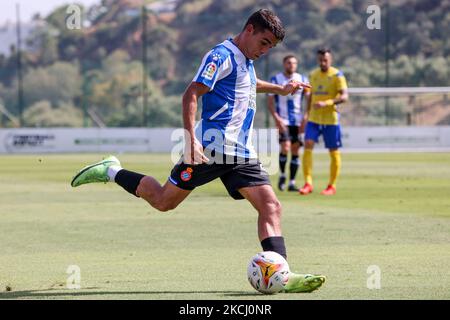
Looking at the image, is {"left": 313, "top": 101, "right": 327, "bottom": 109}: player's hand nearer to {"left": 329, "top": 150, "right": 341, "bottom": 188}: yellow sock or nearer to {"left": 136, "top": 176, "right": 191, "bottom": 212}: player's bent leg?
{"left": 329, "top": 150, "right": 341, "bottom": 188}: yellow sock

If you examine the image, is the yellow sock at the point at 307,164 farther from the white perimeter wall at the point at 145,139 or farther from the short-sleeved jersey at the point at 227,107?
the white perimeter wall at the point at 145,139

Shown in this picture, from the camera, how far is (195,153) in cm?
833

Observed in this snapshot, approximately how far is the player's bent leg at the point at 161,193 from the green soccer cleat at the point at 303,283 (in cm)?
119

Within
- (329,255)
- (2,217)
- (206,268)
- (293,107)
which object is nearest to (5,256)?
(206,268)

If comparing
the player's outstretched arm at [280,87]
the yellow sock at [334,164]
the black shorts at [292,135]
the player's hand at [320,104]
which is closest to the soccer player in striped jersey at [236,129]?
the player's outstretched arm at [280,87]

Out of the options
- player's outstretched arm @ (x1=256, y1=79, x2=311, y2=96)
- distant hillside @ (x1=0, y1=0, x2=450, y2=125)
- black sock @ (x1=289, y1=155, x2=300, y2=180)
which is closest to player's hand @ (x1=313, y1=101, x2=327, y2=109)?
black sock @ (x1=289, y1=155, x2=300, y2=180)

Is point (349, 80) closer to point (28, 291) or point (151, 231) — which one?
point (151, 231)

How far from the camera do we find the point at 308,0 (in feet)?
271

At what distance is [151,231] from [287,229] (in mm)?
1639

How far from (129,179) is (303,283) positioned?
2.03 meters

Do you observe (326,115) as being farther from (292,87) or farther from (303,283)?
(303,283)

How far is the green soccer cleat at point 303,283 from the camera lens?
809 centimetres

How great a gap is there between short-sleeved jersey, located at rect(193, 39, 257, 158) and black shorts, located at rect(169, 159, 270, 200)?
0.11 metres

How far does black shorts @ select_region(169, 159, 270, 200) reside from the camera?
8.62 metres
